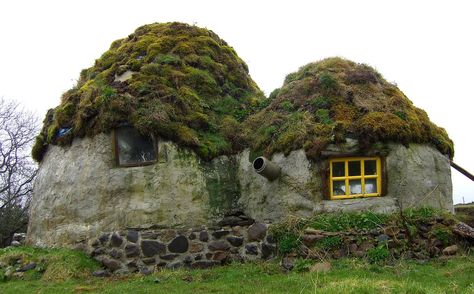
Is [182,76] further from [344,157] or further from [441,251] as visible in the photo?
[441,251]

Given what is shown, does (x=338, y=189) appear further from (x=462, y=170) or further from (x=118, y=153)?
(x=118, y=153)

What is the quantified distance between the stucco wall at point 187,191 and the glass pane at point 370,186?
0.36 m

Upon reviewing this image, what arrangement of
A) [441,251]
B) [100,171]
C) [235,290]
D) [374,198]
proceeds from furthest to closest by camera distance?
[100,171], [374,198], [441,251], [235,290]

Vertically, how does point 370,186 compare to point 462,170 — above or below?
below

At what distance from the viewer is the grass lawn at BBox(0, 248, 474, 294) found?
8375 millimetres

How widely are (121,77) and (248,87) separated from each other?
14.5 ft

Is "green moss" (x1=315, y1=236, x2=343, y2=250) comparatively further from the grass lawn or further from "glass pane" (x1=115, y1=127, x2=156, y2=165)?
"glass pane" (x1=115, y1=127, x2=156, y2=165)

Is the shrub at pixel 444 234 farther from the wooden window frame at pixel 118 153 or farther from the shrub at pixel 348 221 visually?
the wooden window frame at pixel 118 153

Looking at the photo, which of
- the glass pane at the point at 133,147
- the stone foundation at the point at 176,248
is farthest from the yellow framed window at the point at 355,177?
the glass pane at the point at 133,147

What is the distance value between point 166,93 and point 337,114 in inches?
189

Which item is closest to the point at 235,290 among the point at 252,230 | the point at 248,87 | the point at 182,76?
the point at 252,230

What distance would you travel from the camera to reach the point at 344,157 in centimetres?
1202

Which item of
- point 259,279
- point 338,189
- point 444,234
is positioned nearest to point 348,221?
point 338,189

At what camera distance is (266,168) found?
11.7m
